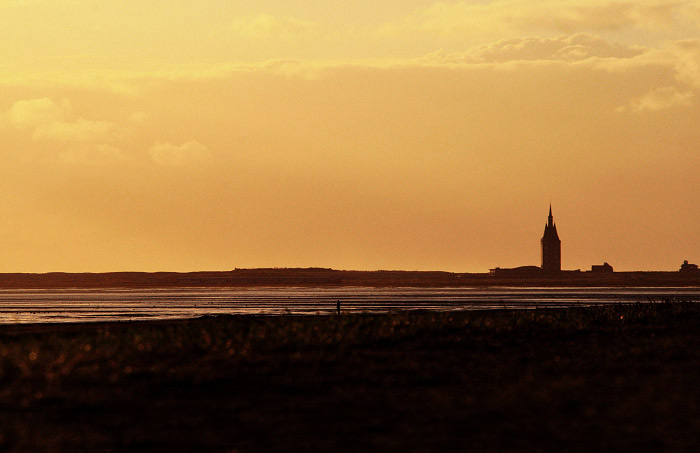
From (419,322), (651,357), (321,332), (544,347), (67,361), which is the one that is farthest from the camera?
(419,322)

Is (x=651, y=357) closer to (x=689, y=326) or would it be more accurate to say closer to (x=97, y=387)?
(x=689, y=326)

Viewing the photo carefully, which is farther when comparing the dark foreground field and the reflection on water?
the reflection on water

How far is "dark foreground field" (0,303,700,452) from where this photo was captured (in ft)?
54.6

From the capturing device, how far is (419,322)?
3991cm

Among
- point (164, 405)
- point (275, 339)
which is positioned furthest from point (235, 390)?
point (275, 339)

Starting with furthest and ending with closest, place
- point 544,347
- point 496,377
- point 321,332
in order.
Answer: point 321,332, point 544,347, point 496,377

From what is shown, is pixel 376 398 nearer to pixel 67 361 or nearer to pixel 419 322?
pixel 67 361

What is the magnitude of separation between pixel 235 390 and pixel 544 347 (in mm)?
13893

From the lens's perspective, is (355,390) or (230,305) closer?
(355,390)

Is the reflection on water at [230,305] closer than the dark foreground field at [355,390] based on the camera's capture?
No

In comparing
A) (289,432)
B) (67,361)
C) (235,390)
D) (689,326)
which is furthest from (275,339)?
(689,326)

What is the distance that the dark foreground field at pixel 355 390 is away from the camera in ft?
54.6

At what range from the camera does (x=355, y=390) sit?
22703 millimetres

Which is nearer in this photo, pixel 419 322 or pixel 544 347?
pixel 544 347
